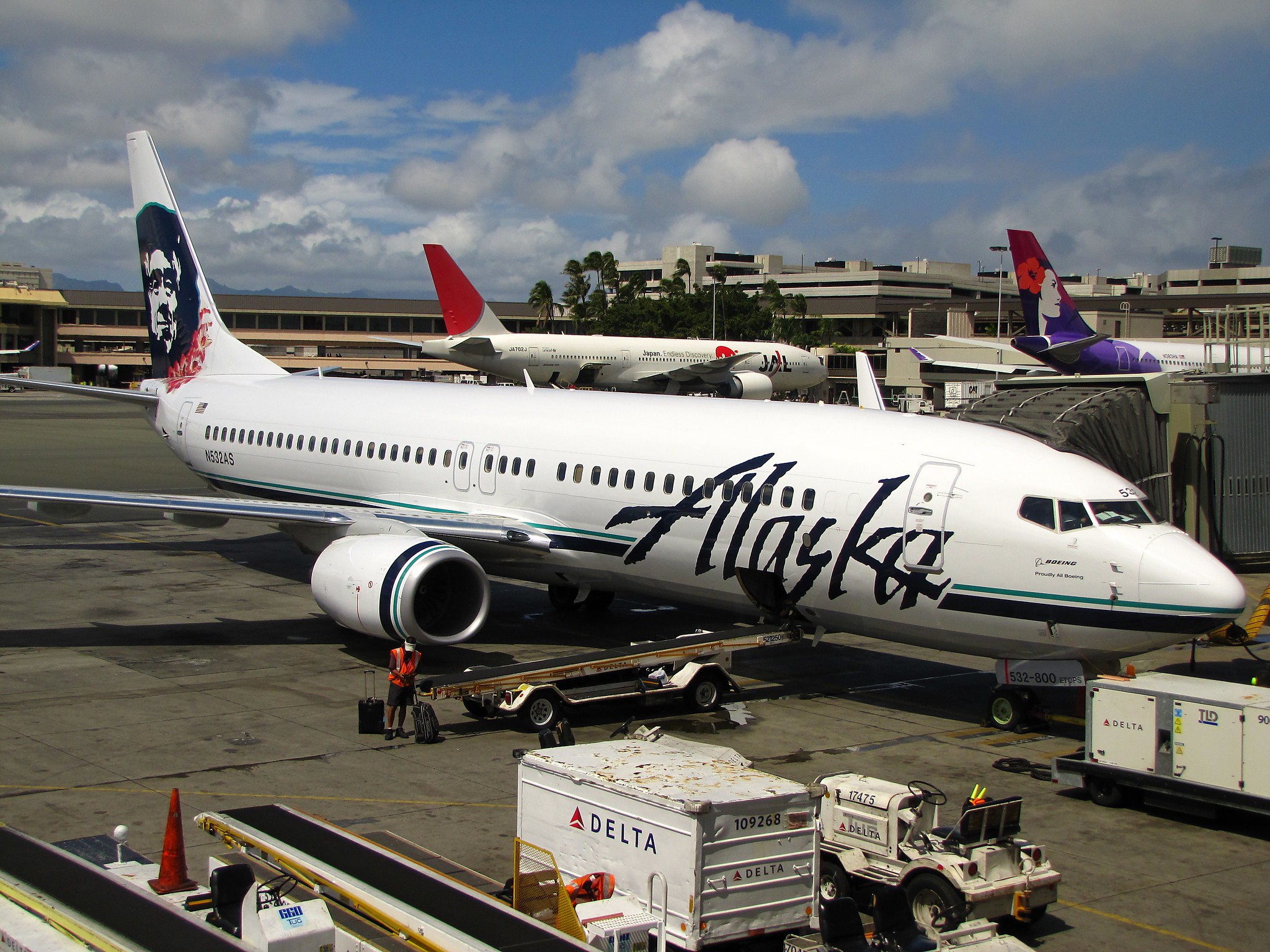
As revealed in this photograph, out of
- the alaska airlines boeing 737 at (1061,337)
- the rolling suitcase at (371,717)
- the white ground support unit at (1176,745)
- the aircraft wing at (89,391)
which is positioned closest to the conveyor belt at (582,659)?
the rolling suitcase at (371,717)

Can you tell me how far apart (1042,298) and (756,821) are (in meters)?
43.4

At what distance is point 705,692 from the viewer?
1761 centimetres

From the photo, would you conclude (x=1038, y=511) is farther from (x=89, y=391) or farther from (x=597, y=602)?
(x=89, y=391)

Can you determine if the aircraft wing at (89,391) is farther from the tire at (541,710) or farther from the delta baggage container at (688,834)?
the delta baggage container at (688,834)

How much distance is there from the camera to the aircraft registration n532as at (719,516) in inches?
613

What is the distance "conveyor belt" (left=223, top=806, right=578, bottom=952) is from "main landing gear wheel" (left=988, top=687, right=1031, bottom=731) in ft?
33.3

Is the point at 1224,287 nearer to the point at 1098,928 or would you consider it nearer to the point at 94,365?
the point at 94,365

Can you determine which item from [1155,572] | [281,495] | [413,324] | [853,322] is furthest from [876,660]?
[413,324]

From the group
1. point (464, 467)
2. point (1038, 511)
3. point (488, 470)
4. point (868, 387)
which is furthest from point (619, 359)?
point (1038, 511)

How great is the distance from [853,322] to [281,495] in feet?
398

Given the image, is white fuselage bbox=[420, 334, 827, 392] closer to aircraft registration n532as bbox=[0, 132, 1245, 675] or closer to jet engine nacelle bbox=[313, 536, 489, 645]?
aircraft registration n532as bbox=[0, 132, 1245, 675]

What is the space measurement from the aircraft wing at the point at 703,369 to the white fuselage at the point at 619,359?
3.1 inches

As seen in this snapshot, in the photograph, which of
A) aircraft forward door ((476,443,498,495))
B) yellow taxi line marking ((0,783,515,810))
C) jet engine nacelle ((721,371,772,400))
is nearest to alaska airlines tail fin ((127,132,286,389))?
aircraft forward door ((476,443,498,495))

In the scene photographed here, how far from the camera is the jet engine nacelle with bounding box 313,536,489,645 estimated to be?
61.2ft
